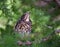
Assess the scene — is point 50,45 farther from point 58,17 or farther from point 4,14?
point 58,17

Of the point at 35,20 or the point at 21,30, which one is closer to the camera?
the point at 21,30

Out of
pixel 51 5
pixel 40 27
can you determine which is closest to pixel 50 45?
pixel 40 27

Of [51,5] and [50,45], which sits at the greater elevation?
[50,45]

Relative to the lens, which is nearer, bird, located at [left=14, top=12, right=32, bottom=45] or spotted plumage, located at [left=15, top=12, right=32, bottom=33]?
bird, located at [left=14, top=12, right=32, bottom=45]

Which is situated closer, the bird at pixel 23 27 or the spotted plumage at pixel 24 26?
the bird at pixel 23 27

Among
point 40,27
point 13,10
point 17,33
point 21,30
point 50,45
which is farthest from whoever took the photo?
point 13,10

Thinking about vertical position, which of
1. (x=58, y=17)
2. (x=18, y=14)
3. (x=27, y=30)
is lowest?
(x=58, y=17)

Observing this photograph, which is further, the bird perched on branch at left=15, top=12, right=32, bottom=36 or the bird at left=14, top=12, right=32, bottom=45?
the bird perched on branch at left=15, top=12, right=32, bottom=36

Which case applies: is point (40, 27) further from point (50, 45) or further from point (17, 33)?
point (50, 45)

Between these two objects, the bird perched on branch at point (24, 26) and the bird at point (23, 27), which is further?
the bird perched on branch at point (24, 26)

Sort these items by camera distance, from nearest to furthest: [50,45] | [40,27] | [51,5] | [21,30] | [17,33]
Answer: [50,45] < [17,33] < [21,30] < [40,27] < [51,5]
